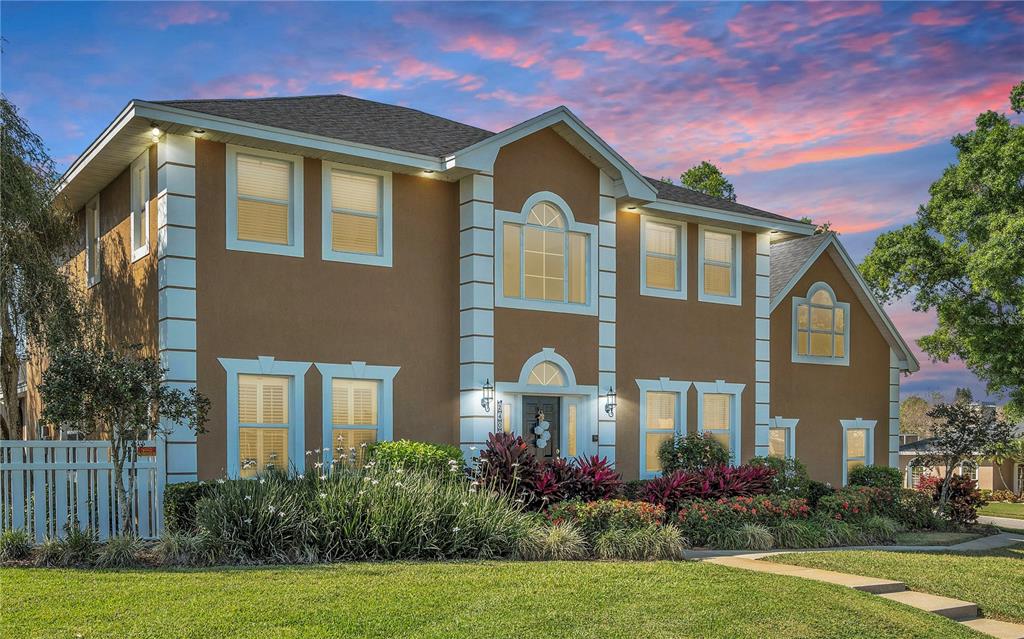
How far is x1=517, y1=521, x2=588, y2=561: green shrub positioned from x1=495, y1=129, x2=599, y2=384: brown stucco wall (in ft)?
16.4

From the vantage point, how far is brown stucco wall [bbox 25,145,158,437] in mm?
15461

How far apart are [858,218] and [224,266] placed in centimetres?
1927

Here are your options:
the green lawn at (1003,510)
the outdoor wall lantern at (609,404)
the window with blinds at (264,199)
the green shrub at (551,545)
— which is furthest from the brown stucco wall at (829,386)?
the window with blinds at (264,199)

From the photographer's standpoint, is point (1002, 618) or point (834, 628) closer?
point (834, 628)

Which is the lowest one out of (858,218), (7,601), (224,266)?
(7,601)

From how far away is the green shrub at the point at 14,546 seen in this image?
38.0 ft

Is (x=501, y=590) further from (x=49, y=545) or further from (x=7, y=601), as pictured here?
(x=49, y=545)

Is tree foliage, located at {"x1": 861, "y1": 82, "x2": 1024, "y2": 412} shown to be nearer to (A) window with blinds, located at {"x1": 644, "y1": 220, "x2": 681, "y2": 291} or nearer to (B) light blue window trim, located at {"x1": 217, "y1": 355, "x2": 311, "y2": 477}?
(A) window with blinds, located at {"x1": 644, "y1": 220, "x2": 681, "y2": 291}

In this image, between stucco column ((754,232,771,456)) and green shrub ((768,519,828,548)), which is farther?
stucco column ((754,232,771,456))

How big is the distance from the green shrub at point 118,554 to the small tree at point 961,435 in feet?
58.8

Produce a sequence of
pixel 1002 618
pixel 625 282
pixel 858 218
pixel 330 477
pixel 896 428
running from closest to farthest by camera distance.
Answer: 1. pixel 1002 618
2. pixel 330 477
3. pixel 625 282
4. pixel 896 428
5. pixel 858 218

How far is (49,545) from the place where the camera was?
11438 millimetres

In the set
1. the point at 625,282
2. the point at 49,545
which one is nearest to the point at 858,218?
the point at 625,282

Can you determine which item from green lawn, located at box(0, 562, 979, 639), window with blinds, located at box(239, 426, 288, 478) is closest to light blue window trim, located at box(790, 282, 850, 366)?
green lawn, located at box(0, 562, 979, 639)
